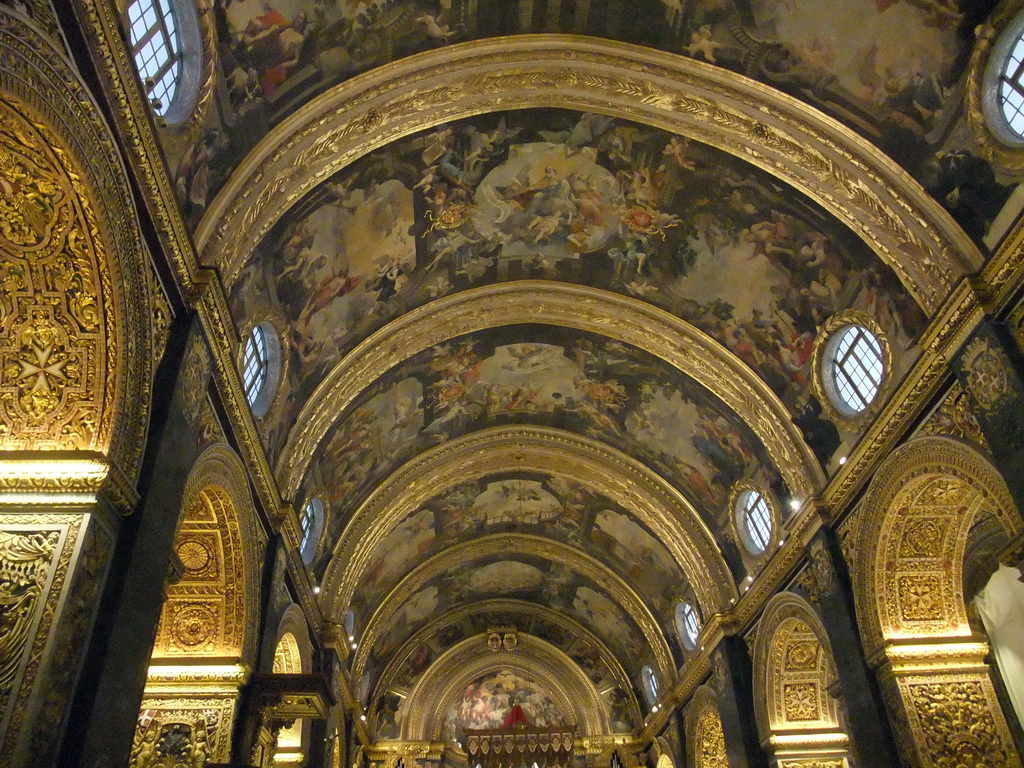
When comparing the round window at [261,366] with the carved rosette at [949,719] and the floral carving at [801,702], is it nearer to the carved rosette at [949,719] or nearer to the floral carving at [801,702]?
the carved rosette at [949,719]

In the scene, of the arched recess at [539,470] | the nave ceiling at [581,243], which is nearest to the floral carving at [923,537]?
the nave ceiling at [581,243]

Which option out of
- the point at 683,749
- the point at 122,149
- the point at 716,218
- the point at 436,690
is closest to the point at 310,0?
the point at 122,149

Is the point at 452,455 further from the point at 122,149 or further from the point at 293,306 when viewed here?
the point at 122,149

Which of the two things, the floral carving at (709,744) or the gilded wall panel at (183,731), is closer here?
the gilded wall panel at (183,731)

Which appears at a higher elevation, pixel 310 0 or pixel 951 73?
pixel 310 0

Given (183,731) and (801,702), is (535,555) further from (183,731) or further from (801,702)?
(183,731)

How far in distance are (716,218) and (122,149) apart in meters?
10.4

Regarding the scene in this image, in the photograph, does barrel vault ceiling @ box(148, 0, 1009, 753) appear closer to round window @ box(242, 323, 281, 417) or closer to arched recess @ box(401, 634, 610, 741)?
round window @ box(242, 323, 281, 417)

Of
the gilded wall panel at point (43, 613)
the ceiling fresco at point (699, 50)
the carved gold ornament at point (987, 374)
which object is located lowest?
the gilded wall panel at point (43, 613)

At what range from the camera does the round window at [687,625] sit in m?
23.6

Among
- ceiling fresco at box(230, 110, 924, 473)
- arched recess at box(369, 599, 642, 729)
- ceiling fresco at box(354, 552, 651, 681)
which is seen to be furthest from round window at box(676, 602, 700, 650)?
ceiling fresco at box(230, 110, 924, 473)

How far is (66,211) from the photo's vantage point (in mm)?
8078

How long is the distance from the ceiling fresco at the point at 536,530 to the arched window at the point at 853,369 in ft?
31.2

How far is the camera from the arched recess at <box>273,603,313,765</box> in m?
16.9
